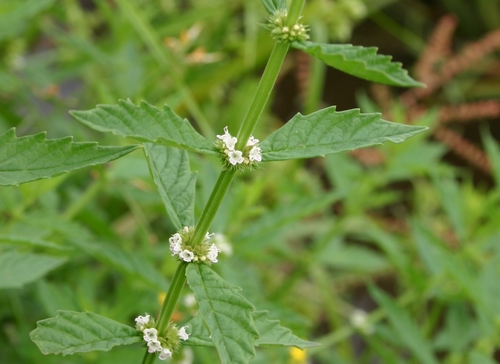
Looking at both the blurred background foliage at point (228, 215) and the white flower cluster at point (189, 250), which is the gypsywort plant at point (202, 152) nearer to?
the white flower cluster at point (189, 250)

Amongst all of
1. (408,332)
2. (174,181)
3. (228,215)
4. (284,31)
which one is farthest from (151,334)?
(408,332)

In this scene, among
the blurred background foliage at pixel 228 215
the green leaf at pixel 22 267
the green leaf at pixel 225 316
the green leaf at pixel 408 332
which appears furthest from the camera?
the green leaf at pixel 408 332

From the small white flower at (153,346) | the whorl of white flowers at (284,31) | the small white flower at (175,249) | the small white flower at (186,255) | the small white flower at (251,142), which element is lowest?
the small white flower at (153,346)

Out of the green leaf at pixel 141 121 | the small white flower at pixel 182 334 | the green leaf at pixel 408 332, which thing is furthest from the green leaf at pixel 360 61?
the green leaf at pixel 408 332

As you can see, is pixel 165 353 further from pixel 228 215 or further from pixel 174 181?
pixel 228 215

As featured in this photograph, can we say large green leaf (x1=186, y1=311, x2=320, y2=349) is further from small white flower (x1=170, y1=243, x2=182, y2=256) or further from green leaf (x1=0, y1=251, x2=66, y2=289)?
green leaf (x1=0, y1=251, x2=66, y2=289)

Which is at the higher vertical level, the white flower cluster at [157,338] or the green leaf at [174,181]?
the green leaf at [174,181]

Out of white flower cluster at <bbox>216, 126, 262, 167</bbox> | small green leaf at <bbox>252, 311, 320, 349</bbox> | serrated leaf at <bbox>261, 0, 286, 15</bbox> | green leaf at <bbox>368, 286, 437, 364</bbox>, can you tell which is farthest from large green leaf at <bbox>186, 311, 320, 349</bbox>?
green leaf at <bbox>368, 286, 437, 364</bbox>
